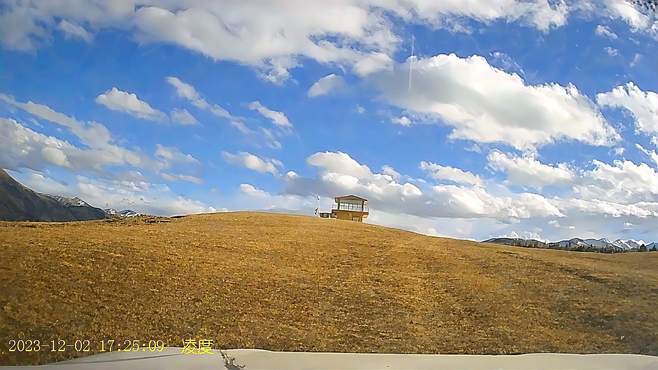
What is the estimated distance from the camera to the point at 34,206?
43.0ft

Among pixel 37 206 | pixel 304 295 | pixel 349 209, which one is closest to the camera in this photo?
pixel 304 295

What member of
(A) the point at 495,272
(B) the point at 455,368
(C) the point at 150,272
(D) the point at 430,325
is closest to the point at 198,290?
(C) the point at 150,272

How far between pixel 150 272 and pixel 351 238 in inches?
248

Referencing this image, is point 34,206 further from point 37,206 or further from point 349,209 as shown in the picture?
point 349,209

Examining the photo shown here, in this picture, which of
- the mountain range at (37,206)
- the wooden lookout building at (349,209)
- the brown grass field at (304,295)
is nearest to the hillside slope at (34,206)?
the mountain range at (37,206)

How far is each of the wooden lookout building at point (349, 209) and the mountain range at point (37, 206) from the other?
824 centimetres

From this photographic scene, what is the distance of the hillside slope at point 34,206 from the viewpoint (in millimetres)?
12195

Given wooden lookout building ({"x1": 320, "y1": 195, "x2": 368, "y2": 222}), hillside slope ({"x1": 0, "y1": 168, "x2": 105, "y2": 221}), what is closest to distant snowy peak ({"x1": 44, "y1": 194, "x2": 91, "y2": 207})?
hillside slope ({"x1": 0, "y1": 168, "x2": 105, "y2": 221})

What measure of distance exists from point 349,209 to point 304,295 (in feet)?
Result: 36.8

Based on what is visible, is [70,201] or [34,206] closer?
[34,206]

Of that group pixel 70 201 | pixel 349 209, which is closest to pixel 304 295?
pixel 70 201

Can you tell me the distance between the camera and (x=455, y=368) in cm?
789

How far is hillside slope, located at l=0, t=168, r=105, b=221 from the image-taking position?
12195 mm

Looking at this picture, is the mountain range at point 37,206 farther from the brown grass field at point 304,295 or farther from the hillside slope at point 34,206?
the brown grass field at point 304,295
